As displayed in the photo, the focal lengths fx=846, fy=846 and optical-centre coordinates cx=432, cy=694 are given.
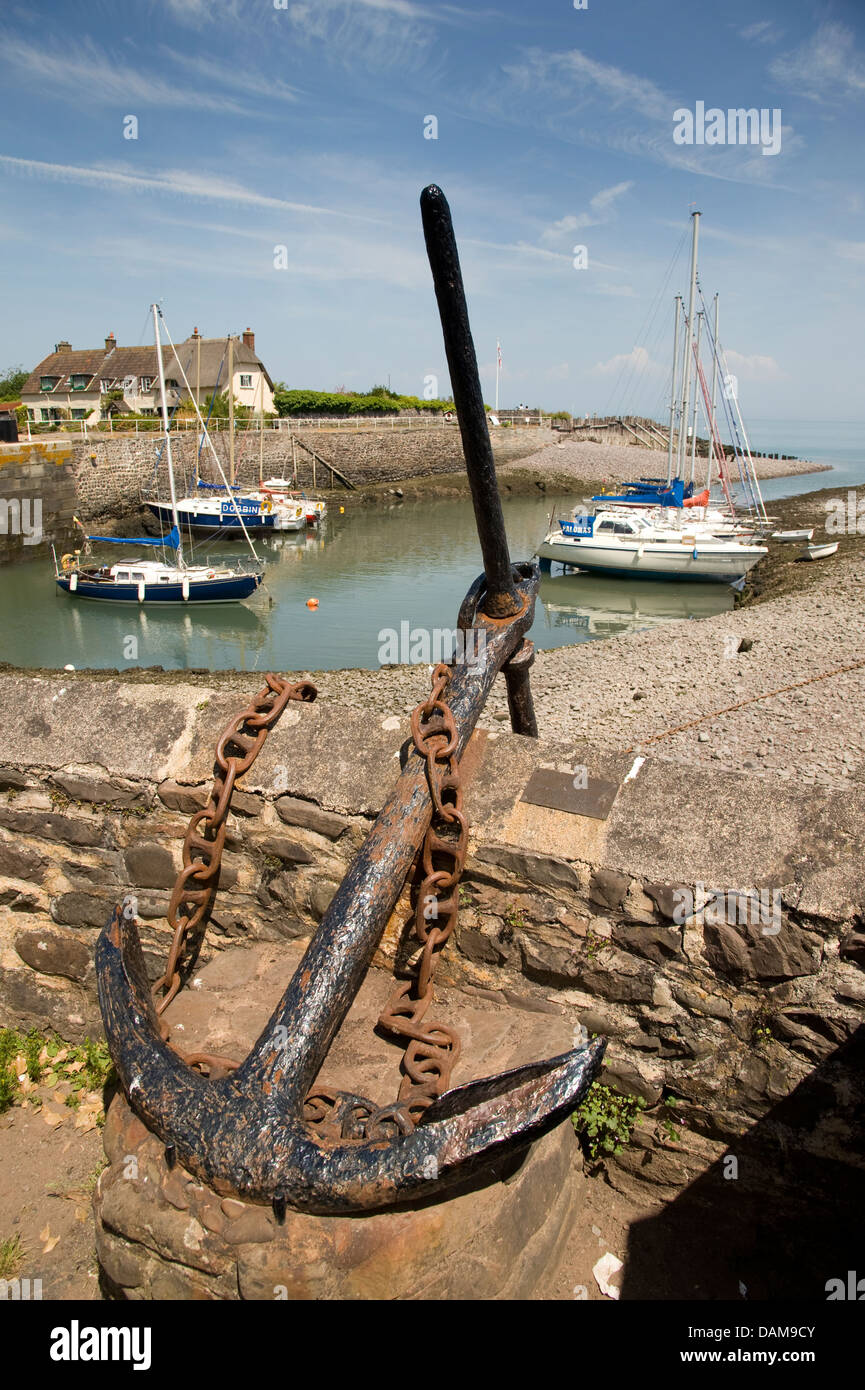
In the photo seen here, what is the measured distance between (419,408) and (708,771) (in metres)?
61.3

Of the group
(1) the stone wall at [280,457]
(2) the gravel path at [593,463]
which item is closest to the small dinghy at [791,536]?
(2) the gravel path at [593,463]

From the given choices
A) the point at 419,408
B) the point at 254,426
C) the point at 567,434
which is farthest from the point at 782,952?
the point at 567,434

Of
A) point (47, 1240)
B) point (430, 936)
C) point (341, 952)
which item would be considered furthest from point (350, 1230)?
point (47, 1240)

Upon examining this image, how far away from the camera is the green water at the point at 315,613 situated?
63.6 ft

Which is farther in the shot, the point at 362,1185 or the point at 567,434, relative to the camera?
the point at 567,434

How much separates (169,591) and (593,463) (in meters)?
40.0

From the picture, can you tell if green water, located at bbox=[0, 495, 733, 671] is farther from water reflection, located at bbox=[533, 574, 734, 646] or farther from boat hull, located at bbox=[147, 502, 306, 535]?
boat hull, located at bbox=[147, 502, 306, 535]

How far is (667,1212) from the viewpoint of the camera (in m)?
2.39

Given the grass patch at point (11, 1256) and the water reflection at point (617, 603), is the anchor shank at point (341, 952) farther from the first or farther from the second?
the water reflection at point (617, 603)

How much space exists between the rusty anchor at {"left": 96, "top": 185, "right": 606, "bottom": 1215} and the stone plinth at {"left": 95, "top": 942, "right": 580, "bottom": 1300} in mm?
97

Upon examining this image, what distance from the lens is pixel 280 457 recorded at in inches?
1745

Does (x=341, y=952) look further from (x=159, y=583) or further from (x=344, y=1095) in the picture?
(x=159, y=583)

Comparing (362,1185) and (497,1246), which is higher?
(362,1185)

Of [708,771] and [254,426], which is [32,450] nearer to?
[254,426]
